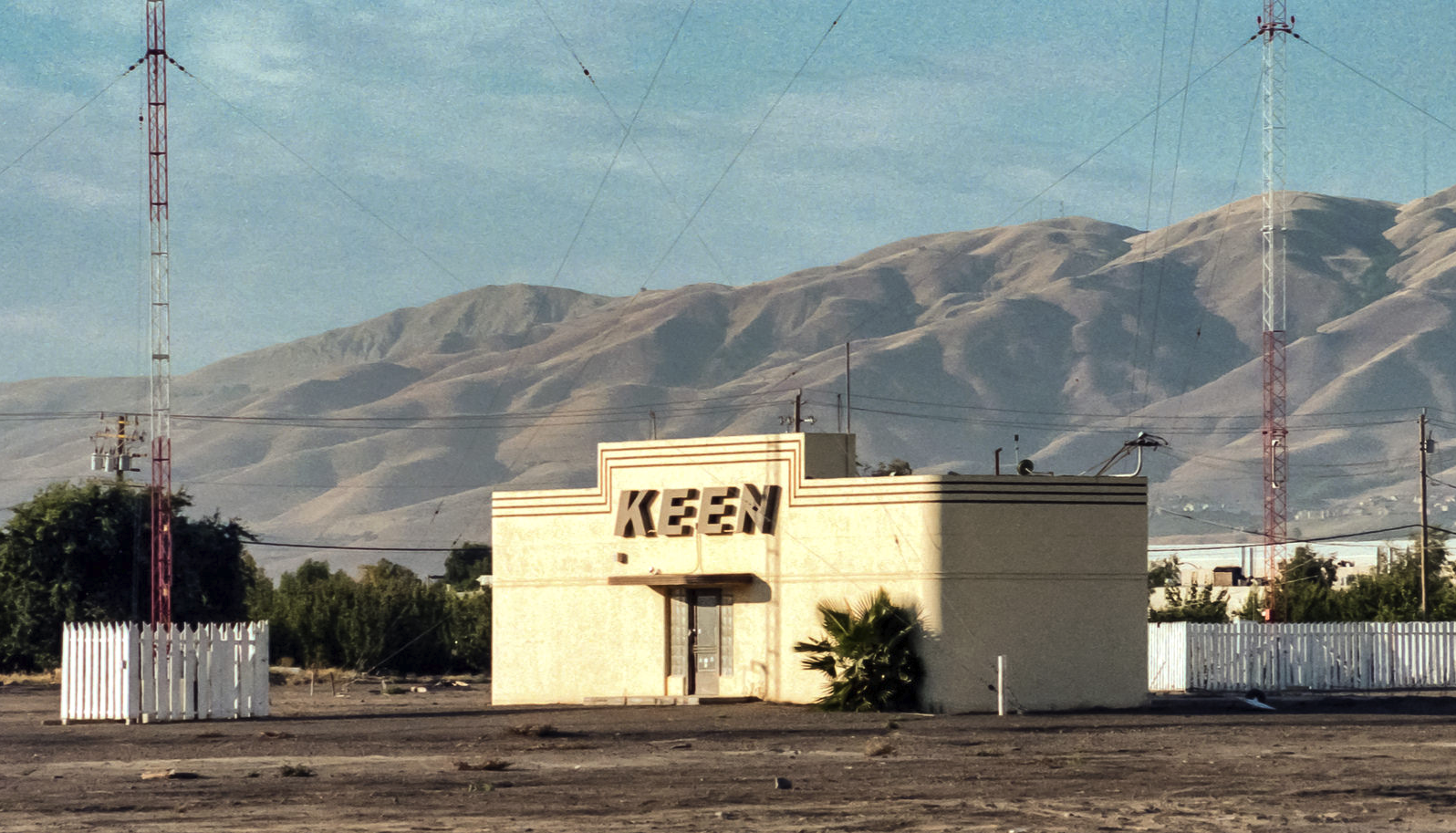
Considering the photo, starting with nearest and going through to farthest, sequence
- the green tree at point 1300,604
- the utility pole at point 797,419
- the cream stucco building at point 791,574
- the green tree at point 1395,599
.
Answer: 1. the cream stucco building at point 791,574
2. the utility pole at point 797,419
3. the green tree at point 1395,599
4. the green tree at point 1300,604

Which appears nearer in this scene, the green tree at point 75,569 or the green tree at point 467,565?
the green tree at point 75,569

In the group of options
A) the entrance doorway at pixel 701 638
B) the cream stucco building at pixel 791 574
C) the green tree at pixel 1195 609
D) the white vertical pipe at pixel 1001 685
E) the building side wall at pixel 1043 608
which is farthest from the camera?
the green tree at pixel 1195 609

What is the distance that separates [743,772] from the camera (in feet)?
78.1

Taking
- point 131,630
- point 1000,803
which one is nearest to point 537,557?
point 131,630

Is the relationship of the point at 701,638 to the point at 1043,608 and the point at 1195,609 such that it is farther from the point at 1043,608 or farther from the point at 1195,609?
the point at 1195,609

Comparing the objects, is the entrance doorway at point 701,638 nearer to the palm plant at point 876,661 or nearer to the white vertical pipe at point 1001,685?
the palm plant at point 876,661

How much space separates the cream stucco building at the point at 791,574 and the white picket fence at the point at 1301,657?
1348 centimetres

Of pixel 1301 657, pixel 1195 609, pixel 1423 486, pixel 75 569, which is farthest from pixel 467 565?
pixel 1301 657

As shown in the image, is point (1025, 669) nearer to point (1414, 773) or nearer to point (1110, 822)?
point (1414, 773)

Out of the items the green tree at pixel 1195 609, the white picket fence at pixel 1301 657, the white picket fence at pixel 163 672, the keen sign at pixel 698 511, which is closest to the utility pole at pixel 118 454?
the green tree at pixel 1195 609

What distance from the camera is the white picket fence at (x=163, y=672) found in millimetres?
34406

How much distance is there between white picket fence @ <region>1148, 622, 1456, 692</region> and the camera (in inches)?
1923

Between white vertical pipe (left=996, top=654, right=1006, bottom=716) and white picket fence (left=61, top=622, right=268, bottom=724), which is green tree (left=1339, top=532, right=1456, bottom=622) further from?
white picket fence (left=61, top=622, right=268, bottom=724)

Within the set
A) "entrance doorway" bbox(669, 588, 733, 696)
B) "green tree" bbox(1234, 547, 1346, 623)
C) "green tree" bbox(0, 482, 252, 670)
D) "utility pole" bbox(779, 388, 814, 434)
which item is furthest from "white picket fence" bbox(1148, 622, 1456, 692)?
"green tree" bbox(0, 482, 252, 670)
